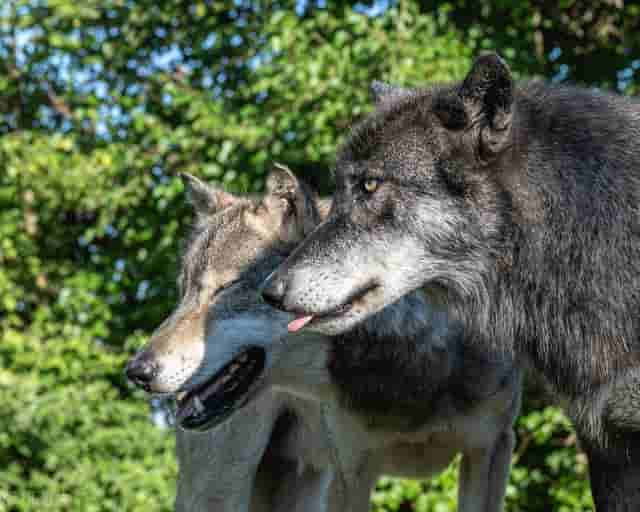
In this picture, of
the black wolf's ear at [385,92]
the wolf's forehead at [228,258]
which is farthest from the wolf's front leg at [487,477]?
the black wolf's ear at [385,92]

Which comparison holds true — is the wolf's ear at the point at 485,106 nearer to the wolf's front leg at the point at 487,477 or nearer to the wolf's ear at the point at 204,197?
the wolf's front leg at the point at 487,477

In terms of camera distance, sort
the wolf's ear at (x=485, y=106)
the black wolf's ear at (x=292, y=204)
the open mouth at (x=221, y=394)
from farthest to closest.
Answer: the black wolf's ear at (x=292, y=204) → the open mouth at (x=221, y=394) → the wolf's ear at (x=485, y=106)

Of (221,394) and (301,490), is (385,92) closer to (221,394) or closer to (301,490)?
(221,394)

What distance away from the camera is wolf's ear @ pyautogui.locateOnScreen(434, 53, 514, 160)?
299 cm

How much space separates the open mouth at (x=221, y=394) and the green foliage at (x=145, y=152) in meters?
2.91

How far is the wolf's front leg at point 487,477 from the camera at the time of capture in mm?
3756

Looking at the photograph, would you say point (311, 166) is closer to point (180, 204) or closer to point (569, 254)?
point (180, 204)

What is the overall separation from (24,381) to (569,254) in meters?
5.14

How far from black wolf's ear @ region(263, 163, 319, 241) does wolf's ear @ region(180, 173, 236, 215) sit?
39cm

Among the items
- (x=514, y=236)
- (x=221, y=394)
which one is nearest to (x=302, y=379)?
(x=221, y=394)

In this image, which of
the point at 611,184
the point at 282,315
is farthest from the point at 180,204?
the point at 611,184

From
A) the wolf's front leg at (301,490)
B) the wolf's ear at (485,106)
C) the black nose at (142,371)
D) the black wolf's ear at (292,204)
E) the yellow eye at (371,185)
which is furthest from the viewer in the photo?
the wolf's front leg at (301,490)

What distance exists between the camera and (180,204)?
7426 millimetres

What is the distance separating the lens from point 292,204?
398 cm
